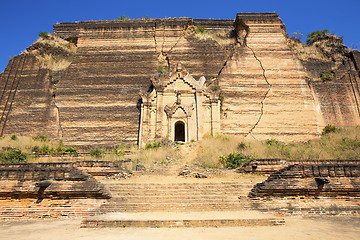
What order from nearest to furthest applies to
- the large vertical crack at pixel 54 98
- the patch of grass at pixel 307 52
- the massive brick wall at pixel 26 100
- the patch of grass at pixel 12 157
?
the patch of grass at pixel 12 157 < the large vertical crack at pixel 54 98 < the massive brick wall at pixel 26 100 < the patch of grass at pixel 307 52

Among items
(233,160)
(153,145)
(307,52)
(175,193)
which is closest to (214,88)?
(153,145)

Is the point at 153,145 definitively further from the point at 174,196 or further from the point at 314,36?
the point at 314,36

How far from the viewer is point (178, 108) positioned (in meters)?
18.8

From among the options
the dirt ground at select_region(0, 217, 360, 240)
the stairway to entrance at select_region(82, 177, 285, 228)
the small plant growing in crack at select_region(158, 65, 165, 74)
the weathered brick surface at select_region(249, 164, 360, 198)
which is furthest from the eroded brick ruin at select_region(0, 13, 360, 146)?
the dirt ground at select_region(0, 217, 360, 240)

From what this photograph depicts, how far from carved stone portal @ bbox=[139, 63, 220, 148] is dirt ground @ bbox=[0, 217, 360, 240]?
1172cm

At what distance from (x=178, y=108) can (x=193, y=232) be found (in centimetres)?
1353

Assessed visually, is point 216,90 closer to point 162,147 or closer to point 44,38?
point 162,147

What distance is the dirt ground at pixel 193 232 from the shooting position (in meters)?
5.34

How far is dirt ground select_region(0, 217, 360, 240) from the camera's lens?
5.34 m

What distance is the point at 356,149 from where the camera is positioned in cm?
1494

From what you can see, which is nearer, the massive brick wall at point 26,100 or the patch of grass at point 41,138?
the patch of grass at point 41,138

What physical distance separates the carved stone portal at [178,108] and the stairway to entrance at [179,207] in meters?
9.11

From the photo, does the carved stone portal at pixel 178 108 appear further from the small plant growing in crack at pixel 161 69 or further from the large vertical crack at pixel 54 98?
the large vertical crack at pixel 54 98

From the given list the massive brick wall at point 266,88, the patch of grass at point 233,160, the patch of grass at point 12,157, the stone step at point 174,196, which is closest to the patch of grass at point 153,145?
the patch of grass at point 233,160
